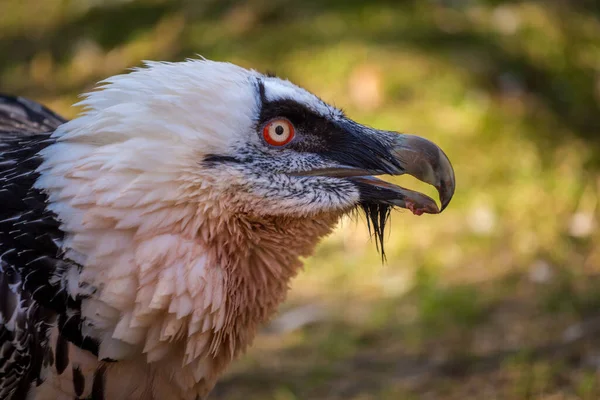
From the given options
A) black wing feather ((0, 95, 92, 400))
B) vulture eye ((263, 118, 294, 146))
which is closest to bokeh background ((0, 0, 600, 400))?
vulture eye ((263, 118, 294, 146))

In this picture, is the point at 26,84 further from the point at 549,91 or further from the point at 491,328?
the point at 491,328

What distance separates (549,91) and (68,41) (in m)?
5.42

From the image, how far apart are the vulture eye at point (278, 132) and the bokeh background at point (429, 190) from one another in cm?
188

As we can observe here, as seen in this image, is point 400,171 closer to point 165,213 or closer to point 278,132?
point 278,132

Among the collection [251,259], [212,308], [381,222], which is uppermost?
[381,222]

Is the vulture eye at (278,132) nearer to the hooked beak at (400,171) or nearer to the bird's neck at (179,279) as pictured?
the hooked beak at (400,171)

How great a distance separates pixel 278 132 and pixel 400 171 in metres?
0.44

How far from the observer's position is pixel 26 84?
28.7 feet

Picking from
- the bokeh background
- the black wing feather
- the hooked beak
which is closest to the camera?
the black wing feather

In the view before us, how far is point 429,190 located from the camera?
19.9 feet

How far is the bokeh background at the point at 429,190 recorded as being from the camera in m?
4.66

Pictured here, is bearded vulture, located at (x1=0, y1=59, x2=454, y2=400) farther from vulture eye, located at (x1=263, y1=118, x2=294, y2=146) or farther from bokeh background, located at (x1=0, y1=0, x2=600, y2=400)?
bokeh background, located at (x1=0, y1=0, x2=600, y2=400)

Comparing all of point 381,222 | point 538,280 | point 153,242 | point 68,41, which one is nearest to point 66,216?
point 153,242

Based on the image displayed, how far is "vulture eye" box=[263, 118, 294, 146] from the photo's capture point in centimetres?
278
